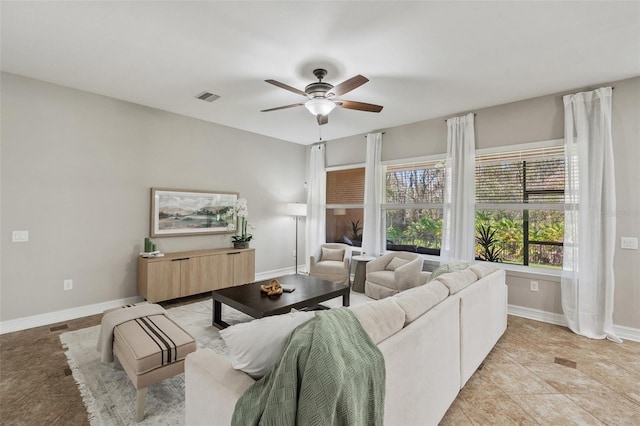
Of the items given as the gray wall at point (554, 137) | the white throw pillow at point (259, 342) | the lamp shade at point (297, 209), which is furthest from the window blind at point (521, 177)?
the white throw pillow at point (259, 342)

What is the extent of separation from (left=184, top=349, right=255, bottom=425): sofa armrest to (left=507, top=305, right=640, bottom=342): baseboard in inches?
158

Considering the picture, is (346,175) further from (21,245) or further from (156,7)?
(21,245)

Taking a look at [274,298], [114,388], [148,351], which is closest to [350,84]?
[274,298]

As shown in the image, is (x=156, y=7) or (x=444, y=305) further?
(x=156, y=7)

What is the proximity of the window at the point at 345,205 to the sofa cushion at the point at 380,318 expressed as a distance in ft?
14.1

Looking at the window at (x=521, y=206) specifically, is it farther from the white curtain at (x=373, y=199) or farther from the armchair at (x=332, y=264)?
the armchair at (x=332, y=264)

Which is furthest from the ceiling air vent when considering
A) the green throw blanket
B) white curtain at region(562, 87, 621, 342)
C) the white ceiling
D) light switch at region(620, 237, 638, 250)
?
light switch at region(620, 237, 638, 250)

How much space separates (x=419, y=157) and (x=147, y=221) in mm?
4323

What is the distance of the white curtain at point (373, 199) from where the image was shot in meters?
5.33

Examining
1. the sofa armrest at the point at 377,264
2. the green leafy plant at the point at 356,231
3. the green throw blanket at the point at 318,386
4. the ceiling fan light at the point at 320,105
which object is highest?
the ceiling fan light at the point at 320,105

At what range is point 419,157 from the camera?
4.89 meters

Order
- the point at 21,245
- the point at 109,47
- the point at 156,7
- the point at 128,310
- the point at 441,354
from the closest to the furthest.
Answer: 1. the point at 441,354
2. the point at 156,7
3. the point at 128,310
4. the point at 109,47
5. the point at 21,245

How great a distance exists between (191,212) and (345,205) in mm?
2904

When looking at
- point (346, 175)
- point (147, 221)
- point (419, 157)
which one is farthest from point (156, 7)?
point (346, 175)
